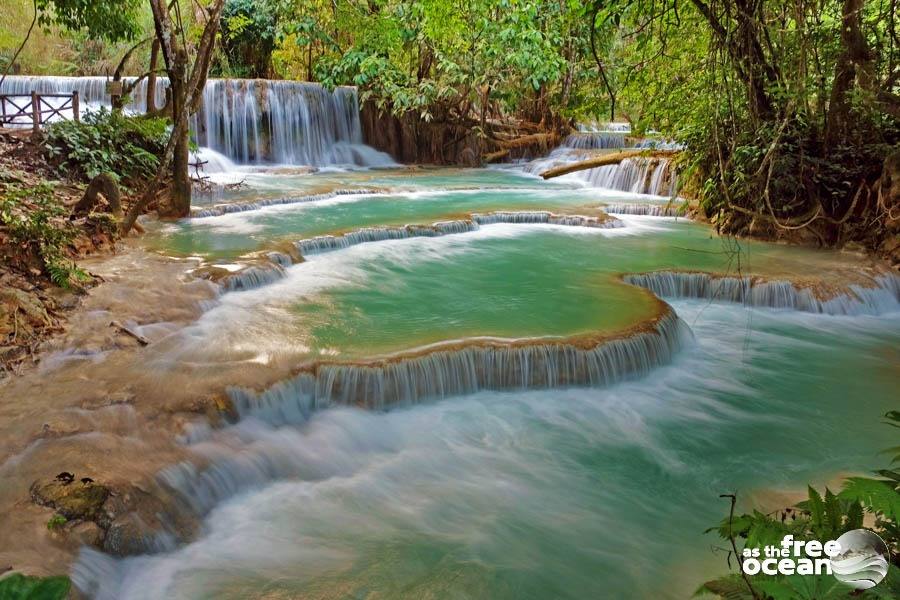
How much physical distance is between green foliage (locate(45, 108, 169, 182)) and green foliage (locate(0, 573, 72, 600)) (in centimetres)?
980

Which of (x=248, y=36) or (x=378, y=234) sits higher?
(x=248, y=36)

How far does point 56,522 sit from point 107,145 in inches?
355

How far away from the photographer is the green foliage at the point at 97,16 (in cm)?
900

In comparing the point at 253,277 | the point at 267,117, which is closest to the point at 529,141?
the point at 267,117

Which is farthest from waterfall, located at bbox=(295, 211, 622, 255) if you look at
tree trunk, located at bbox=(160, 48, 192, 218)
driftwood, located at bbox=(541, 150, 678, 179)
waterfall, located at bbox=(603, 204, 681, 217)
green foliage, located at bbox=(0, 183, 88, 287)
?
driftwood, located at bbox=(541, 150, 678, 179)

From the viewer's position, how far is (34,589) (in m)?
1.16

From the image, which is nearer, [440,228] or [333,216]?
[440,228]

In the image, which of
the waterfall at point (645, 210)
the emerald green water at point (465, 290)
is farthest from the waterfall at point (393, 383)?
the waterfall at point (645, 210)

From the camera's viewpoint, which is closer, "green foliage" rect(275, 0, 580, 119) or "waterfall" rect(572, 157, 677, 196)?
"waterfall" rect(572, 157, 677, 196)

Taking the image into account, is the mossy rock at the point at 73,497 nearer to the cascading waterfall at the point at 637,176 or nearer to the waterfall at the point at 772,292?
the waterfall at the point at 772,292

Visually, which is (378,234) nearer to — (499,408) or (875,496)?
(499,408)

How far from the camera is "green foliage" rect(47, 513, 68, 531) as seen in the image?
3.16 m

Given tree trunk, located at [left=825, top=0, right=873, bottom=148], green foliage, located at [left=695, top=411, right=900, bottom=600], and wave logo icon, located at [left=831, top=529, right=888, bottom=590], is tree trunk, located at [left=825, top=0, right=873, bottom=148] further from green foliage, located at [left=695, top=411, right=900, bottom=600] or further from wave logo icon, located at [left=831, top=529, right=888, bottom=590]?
wave logo icon, located at [left=831, top=529, right=888, bottom=590]

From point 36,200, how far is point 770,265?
29.1 ft
